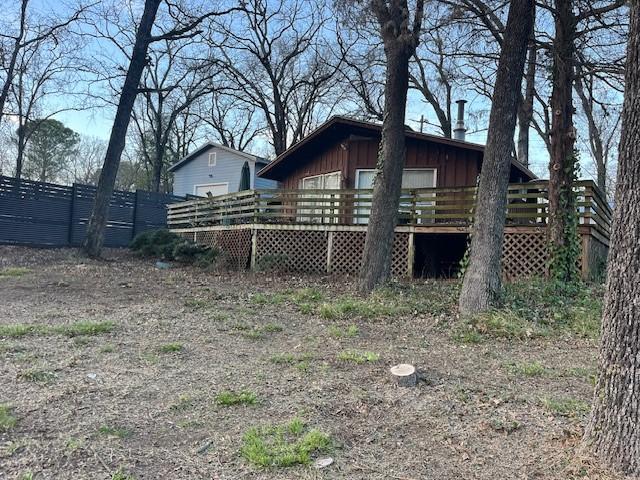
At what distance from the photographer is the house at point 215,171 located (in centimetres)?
2189

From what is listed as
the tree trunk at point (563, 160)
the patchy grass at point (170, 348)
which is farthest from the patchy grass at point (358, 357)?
the tree trunk at point (563, 160)

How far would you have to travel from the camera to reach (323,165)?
44.7 ft

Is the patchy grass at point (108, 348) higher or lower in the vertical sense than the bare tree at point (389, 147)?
lower

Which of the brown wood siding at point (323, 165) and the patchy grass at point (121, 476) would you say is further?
the brown wood siding at point (323, 165)

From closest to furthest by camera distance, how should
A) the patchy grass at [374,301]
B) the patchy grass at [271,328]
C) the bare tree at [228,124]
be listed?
the patchy grass at [271,328] → the patchy grass at [374,301] → the bare tree at [228,124]

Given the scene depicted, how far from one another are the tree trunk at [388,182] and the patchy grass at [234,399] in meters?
4.48

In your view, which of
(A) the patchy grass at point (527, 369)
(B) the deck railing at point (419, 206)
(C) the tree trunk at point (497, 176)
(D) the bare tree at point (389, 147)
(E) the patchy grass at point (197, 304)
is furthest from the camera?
(B) the deck railing at point (419, 206)

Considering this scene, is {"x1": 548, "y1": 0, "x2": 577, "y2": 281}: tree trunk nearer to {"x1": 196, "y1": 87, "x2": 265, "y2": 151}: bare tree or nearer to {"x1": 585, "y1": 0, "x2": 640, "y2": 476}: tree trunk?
{"x1": 585, "y1": 0, "x2": 640, "y2": 476}: tree trunk

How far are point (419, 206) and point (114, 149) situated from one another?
25.0 ft

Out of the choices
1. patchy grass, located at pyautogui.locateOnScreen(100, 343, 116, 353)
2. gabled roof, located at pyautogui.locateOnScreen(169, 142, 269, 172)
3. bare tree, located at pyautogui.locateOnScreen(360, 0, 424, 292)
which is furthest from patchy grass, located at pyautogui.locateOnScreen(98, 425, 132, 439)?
gabled roof, located at pyautogui.locateOnScreen(169, 142, 269, 172)

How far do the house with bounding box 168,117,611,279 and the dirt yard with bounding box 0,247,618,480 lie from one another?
3.52 m

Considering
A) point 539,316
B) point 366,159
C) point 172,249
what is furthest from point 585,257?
point 172,249

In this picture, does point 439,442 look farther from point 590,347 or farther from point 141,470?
point 590,347

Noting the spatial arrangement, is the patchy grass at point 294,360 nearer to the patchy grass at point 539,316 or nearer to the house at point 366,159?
the patchy grass at point 539,316
